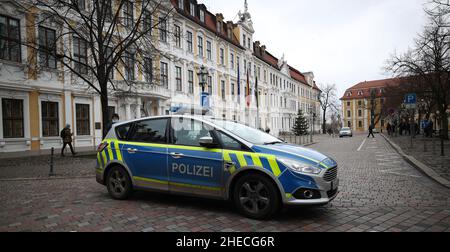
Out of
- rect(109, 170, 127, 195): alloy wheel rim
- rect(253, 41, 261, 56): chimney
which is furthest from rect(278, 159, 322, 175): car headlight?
rect(253, 41, 261, 56): chimney

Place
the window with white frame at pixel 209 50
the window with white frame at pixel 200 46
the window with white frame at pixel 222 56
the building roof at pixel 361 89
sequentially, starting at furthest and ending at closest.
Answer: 1. the building roof at pixel 361 89
2. the window with white frame at pixel 222 56
3. the window with white frame at pixel 209 50
4. the window with white frame at pixel 200 46

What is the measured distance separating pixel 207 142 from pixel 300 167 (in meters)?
1.46

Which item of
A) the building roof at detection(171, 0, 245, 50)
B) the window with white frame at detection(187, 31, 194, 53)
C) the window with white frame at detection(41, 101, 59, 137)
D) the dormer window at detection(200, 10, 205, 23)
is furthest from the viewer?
the dormer window at detection(200, 10, 205, 23)

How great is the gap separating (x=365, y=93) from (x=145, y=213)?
103696 millimetres

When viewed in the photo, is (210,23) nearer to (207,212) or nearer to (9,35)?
(9,35)

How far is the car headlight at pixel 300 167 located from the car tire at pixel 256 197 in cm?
38

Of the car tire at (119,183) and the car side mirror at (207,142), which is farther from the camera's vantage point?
the car tire at (119,183)

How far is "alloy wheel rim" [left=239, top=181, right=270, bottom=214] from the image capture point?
4223 millimetres

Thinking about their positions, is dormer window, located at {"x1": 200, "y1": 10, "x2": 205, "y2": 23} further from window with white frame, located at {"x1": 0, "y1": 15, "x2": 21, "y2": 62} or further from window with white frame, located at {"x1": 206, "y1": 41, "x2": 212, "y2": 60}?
window with white frame, located at {"x1": 0, "y1": 15, "x2": 21, "y2": 62}

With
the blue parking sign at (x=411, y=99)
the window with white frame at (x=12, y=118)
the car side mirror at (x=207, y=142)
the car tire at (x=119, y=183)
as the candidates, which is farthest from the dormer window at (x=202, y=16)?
the car side mirror at (x=207, y=142)

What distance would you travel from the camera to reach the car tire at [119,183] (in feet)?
18.0

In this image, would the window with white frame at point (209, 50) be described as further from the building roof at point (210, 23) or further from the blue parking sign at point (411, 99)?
the blue parking sign at point (411, 99)

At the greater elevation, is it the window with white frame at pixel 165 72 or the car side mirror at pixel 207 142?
the window with white frame at pixel 165 72

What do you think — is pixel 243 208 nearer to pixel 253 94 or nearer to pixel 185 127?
pixel 185 127
